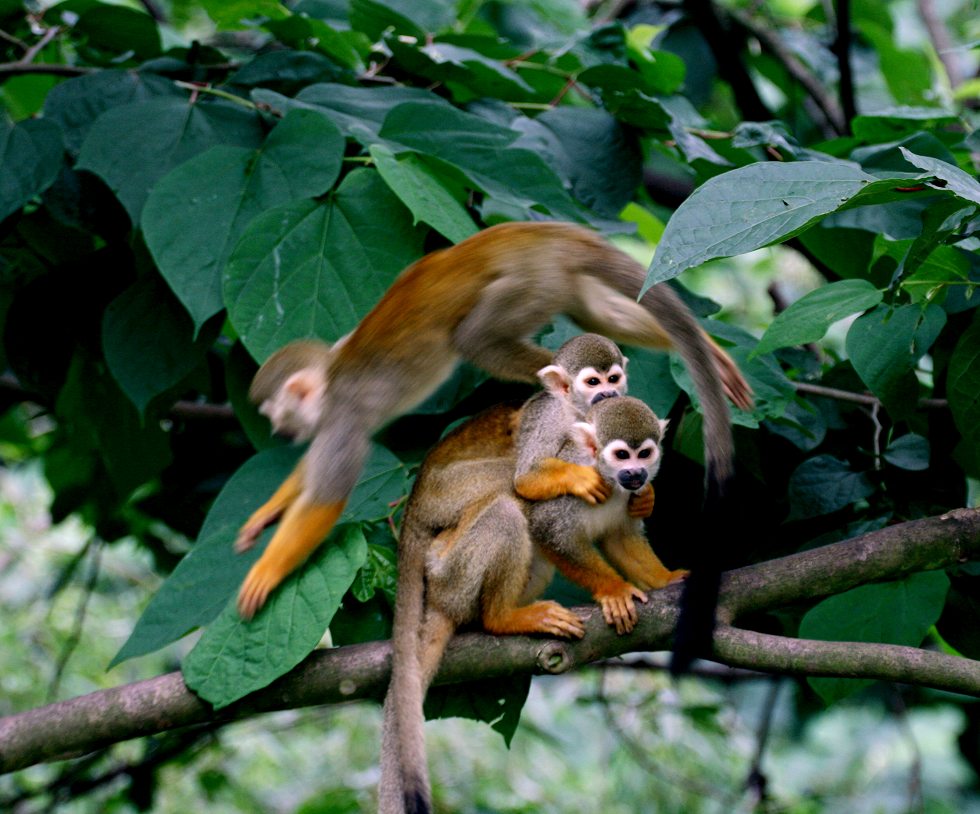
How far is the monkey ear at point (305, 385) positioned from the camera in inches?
89.0

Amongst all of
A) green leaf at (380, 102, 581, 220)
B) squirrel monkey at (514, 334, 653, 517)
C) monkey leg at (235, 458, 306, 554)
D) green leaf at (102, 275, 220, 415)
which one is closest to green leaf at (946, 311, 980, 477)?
squirrel monkey at (514, 334, 653, 517)

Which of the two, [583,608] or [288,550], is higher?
[288,550]

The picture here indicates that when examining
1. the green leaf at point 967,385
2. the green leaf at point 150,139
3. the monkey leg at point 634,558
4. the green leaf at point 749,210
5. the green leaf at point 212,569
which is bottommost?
the monkey leg at point 634,558

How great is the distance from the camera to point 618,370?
2.40 metres

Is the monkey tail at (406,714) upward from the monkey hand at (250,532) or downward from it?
downward

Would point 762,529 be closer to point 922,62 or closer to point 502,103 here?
point 502,103

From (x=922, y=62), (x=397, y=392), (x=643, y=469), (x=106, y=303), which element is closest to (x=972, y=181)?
(x=643, y=469)

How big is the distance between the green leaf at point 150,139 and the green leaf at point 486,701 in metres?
1.38

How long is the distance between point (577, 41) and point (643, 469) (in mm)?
1485

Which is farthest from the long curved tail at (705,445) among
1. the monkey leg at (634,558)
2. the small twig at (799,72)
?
the small twig at (799,72)

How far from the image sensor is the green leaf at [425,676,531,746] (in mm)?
2264

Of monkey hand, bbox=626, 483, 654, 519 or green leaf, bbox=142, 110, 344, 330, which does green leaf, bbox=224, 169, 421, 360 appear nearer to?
green leaf, bbox=142, 110, 344, 330

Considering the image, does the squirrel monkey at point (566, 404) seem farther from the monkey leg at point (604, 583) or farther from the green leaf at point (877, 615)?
the green leaf at point (877, 615)

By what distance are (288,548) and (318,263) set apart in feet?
2.37
